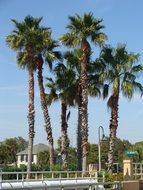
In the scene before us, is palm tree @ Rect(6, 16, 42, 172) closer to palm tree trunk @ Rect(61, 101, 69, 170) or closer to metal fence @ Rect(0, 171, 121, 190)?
palm tree trunk @ Rect(61, 101, 69, 170)

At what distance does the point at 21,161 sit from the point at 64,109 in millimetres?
78871

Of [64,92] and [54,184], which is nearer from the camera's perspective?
[54,184]

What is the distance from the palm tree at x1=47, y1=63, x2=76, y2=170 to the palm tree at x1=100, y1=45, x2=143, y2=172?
13.3ft

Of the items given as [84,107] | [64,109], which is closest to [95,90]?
[84,107]

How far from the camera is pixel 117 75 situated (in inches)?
1510

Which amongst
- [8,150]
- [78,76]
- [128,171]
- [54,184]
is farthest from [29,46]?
[8,150]

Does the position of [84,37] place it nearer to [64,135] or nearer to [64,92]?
[64,92]

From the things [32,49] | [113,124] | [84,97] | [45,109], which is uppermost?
[32,49]

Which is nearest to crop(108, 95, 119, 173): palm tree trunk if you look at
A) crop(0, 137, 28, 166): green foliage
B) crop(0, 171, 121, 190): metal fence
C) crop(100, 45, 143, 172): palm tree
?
crop(100, 45, 143, 172): palm tree

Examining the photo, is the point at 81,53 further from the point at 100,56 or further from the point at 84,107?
the point at 84,107

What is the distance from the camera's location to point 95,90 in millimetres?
40281

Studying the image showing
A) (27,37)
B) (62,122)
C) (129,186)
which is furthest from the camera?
(62,122)

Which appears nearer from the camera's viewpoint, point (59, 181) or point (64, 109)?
point (59, 181)

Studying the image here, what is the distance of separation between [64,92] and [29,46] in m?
5.15
